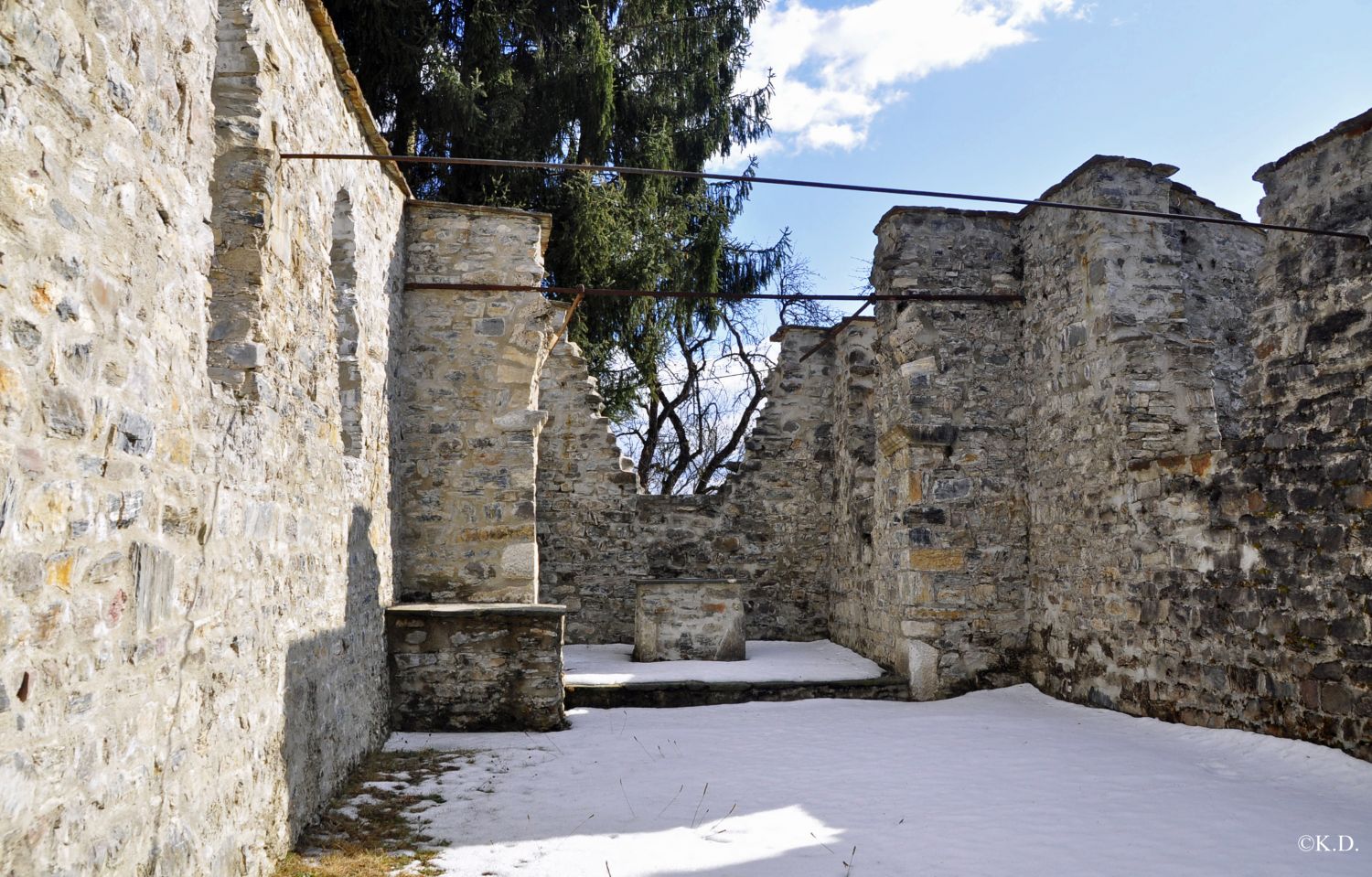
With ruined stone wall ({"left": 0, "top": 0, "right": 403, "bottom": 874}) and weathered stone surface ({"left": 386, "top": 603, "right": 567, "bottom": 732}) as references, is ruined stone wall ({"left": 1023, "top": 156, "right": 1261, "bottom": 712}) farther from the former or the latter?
ruined stone wall ({"left": 0, "top": 0, "right": 403, "bottom": 874})

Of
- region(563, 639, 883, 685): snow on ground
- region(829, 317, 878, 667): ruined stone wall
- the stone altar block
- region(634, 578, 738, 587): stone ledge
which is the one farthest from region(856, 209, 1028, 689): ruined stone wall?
region(634, 578, 738, 587): stone ledge

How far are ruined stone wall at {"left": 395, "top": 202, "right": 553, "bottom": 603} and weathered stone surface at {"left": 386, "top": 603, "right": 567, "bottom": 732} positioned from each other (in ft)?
2.27

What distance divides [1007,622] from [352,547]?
4.83 meters

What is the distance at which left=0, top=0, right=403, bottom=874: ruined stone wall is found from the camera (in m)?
2.07

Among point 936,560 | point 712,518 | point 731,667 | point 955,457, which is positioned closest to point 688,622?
point 731,667

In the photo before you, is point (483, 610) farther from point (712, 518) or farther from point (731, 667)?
point (712, 518)

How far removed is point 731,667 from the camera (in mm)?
8094

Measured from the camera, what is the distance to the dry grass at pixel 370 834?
12.3ft

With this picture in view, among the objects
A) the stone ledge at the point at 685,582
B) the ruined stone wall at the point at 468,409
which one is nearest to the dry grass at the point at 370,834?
the ruined stone wall at the point at 468,409

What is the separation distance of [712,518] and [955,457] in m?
3.42

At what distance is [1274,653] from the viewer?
4.97m

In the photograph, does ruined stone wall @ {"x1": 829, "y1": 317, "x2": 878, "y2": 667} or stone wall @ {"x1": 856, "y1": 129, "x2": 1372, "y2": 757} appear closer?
stone wall @ {"x1": 856, "y1": 129, "x2": 1372, "y2": 757}

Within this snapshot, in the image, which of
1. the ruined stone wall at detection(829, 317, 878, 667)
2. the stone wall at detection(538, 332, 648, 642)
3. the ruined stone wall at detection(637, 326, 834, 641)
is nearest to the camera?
the ruined stone wall at detection(829, 317, 878, 667)

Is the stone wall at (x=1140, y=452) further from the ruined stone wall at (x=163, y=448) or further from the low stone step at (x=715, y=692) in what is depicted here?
the ruined stone wall at (x=163, y=448)
